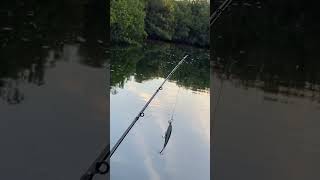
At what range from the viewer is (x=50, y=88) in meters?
2.86

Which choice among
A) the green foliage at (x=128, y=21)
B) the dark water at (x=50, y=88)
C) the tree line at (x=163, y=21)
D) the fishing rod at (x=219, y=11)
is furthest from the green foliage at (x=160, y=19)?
the dark water at (x=50, y=88)

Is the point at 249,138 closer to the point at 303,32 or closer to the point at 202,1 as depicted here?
the point at 303,32

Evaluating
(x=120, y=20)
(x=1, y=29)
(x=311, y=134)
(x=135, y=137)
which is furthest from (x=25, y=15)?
(x=120, y=20)

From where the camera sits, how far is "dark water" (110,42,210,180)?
7633 mm

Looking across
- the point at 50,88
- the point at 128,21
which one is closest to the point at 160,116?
the point at 128,21

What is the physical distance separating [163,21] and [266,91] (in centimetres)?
1297

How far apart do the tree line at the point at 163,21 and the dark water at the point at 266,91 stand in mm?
10883

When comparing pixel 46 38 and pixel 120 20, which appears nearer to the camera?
pixel 46 38

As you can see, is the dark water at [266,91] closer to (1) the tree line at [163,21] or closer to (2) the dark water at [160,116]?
(2) the dark water at [160,116]

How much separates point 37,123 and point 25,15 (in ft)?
1.96

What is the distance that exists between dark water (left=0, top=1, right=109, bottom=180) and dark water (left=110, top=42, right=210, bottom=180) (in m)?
3.76

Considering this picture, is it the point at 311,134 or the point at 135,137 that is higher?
the point at 311,134

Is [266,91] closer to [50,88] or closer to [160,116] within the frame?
[50,88]

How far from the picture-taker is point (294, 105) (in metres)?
2.89
